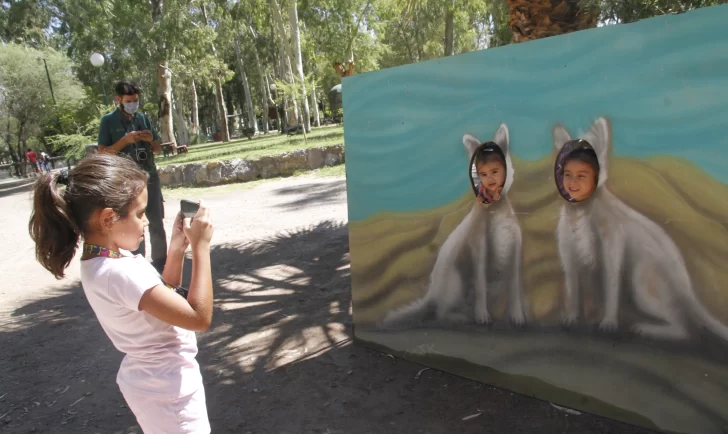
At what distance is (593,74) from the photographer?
2.56m

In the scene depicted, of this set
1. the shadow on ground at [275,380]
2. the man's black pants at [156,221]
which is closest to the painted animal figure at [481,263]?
the shadow on ground at [275,380]

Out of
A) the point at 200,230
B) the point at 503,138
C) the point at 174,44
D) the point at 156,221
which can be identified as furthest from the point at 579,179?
the point at 174,44

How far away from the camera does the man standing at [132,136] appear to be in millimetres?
4879

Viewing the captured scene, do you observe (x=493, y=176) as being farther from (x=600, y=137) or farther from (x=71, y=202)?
(x=71, y=202)

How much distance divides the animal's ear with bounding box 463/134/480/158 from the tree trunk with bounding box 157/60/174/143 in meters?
22.1

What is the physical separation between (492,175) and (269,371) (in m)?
2.00

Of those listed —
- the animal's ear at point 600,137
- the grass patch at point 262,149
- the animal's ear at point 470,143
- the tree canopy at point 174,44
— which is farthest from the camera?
the tree canopy at point 174,44

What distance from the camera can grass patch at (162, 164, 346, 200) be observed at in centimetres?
1293

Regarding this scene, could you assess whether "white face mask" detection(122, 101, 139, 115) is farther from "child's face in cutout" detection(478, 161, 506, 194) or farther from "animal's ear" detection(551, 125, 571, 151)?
"animal's ear" detection(551, 125, 571, 151)

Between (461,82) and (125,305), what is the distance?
221 cm

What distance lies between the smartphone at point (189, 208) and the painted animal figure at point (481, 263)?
1.71m

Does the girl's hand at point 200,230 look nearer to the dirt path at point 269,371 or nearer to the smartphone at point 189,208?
the smartphone at point 189,208

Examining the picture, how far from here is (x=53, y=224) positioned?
1724mm

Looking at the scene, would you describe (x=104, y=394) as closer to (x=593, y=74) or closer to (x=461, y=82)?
(x=461, y=82)
